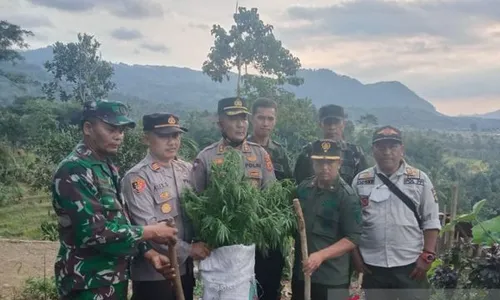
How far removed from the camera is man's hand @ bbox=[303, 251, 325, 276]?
134 inches

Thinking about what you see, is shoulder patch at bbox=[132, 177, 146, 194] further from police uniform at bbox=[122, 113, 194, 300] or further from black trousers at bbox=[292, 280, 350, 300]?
black trousers at bbox=[292, 280, 350, 300]

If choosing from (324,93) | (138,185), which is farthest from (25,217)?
(324,93)

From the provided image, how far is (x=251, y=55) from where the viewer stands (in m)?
25.6

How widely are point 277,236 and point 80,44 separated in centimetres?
3283

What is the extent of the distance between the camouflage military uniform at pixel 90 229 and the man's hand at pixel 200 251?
497 mm

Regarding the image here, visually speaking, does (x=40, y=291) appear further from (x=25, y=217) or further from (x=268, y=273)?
(x=25, y=217)

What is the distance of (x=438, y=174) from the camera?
24.1 metres

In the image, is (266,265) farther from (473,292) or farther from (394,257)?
(473,292)

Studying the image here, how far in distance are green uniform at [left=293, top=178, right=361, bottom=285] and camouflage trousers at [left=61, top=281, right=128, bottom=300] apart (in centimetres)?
125

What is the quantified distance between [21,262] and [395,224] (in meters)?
6.92

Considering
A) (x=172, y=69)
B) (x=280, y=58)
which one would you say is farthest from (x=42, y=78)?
(x=280, y=58)

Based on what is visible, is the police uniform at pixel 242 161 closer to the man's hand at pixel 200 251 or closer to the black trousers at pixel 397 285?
the man's hand at pixel 200 251

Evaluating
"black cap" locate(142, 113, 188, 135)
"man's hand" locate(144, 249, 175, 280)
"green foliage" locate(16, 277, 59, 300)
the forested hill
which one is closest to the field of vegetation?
"green foliage" locate(16, 277, 59, 300)

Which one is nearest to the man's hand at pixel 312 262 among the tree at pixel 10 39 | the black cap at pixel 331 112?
the black cap at pixel 331 112
